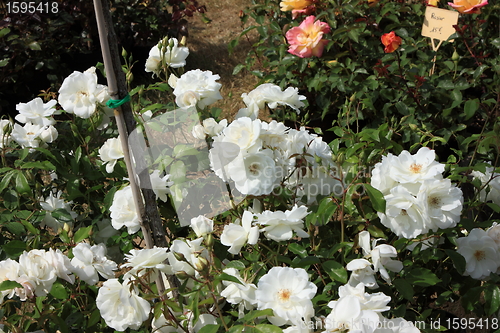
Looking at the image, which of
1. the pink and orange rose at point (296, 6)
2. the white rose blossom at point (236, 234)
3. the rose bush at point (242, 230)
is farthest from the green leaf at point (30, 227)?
the pink and orange rose at point (296, 6)

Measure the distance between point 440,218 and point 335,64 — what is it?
4.65 ft

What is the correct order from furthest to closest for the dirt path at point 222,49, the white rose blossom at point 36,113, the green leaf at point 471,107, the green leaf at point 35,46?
the dirt path at point 222,49
the green leaf at point 35,46
the green leaf at point 471,107
the white rose blossom at point 36,113

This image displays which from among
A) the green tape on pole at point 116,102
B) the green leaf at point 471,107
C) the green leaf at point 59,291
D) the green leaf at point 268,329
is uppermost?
the green tape on pole at point 116,102

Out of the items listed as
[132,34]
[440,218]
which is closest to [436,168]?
[440,218]

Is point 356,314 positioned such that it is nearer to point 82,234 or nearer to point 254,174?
point 254,174

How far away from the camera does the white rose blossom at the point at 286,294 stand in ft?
2.72

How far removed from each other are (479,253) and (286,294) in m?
0.45

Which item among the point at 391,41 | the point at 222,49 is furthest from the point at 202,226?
the point at 222,49

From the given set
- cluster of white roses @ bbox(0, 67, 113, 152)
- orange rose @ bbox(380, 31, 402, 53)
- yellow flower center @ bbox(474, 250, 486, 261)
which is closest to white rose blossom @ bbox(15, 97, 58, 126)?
cluster of white roses @ bbox(0, 67, 113, 152)

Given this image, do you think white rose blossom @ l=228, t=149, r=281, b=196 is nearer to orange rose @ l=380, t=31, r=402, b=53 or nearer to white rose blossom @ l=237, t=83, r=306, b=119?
white rose blossom @ l=237, t=83, r=306, b=119

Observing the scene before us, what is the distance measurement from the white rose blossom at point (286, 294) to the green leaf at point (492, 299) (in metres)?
0.41

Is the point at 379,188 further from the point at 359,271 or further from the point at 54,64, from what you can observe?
the point at 54,64

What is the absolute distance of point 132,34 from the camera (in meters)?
3.44

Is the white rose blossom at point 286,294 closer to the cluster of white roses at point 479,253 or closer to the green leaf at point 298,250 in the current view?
the green leaf at point 298,250
